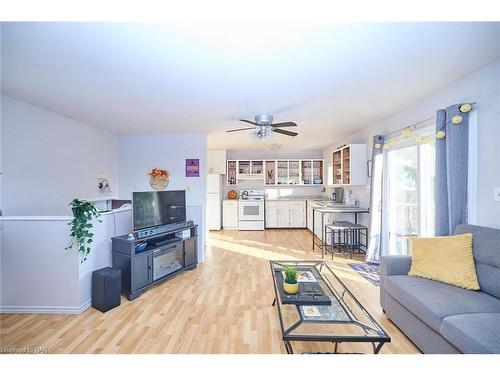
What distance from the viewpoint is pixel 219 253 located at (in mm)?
4418

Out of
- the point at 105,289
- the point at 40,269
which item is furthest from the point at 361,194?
the point at 40,269

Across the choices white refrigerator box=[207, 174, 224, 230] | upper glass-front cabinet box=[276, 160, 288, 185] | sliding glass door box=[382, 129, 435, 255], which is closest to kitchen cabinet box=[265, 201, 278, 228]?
upper glass-front cabinet box=[276, 160, 288, 185]

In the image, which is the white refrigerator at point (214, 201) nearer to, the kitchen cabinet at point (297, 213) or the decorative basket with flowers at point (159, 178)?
the decorative basket with flowers at point (159, 178)

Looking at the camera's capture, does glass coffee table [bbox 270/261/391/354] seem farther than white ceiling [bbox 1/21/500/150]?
No

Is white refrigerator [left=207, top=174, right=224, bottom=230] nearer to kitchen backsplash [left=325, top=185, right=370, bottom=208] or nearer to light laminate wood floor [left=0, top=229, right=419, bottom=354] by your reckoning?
light laminate wood floor [left=0, top=229, right=419, bottom=354]

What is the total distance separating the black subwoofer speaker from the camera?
2.38 m

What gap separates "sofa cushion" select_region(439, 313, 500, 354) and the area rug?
5.47 feet

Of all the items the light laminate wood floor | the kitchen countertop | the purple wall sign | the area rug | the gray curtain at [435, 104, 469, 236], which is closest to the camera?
the light laminate wood floor

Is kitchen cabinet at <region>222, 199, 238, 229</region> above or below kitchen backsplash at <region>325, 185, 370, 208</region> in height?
below

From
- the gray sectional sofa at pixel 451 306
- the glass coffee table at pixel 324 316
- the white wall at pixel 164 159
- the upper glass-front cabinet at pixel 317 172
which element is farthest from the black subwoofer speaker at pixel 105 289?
the upper glass-front cabinet at pixel 317 172

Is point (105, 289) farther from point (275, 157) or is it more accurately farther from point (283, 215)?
point (275, 157)

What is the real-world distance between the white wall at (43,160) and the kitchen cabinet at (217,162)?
3.00 meters

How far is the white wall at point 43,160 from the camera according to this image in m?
2.64
